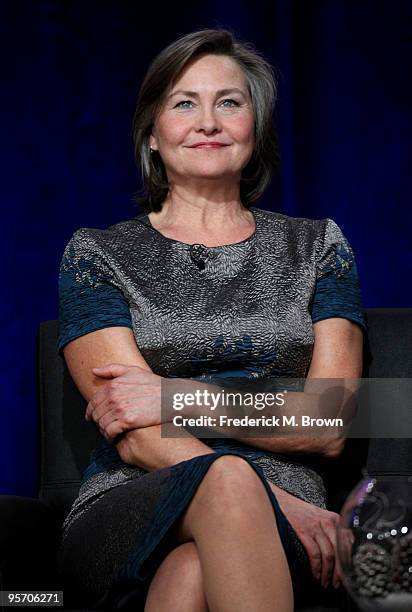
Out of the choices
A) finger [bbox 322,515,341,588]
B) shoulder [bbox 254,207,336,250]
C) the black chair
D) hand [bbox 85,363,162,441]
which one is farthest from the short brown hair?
finger [bbox 322,515,341,588]

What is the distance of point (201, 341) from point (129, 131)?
83 centimetres

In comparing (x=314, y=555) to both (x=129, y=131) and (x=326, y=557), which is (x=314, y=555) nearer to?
(x=326, y=557)

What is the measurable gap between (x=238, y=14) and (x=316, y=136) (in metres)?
0.33

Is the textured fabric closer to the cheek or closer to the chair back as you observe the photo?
the chair back

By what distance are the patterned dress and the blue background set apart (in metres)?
0.46

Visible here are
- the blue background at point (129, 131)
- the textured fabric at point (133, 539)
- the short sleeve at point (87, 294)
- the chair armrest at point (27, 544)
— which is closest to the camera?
the textured fabric at point (133, 539)

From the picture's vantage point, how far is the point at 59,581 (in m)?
1.76

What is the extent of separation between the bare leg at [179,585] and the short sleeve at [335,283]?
601mm

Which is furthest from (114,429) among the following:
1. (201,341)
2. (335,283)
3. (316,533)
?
(335,283)

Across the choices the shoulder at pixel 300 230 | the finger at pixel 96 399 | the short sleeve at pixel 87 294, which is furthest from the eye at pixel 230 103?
the finger at pixel 96 399

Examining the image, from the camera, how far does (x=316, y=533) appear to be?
65.6 inches

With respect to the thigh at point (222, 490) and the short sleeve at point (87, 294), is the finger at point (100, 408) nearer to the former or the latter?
the short sleeve at point (87, 294)

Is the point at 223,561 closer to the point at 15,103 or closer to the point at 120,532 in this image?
the point at 120,532

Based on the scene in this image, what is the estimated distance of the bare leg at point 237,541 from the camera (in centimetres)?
139
